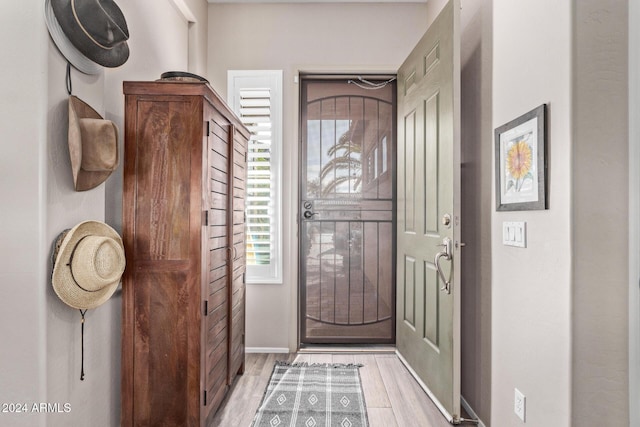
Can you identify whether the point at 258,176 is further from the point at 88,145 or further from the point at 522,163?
the point at 522,163

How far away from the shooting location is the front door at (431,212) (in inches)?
85.8

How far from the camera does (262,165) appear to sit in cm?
328

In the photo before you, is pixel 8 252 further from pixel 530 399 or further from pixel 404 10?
pixel 404 10

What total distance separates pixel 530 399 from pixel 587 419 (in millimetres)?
284

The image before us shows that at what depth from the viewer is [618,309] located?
1264 mm

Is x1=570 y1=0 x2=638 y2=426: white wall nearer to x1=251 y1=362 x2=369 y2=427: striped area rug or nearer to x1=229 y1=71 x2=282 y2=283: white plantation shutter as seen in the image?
x1=251 y1=362 x2=369 y2=427: striped area rug

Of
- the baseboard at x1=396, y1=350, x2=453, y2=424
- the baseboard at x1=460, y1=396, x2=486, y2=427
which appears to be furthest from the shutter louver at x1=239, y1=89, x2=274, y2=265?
the baseboard at x1=460, y1=396, x2=486, y2=427

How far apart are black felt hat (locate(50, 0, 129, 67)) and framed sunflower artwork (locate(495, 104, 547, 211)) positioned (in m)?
1.79

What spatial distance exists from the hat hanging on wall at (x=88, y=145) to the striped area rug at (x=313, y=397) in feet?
5.03

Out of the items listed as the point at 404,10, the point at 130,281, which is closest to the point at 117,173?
the point at 130,281

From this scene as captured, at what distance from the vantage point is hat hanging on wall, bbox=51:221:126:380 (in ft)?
4.80

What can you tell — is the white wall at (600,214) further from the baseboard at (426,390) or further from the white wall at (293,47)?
the white wall at (293,47)

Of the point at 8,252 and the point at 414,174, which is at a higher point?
the point at 414,174

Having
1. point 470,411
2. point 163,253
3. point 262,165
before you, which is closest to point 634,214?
point 470,411
